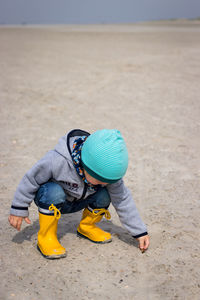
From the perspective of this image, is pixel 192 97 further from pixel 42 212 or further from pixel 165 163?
pixel 42 212

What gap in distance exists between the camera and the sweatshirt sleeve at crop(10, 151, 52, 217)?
1.96 metres

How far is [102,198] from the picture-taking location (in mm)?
2141

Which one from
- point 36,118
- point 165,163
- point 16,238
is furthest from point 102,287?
point 36,118

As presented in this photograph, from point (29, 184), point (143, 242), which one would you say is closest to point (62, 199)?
point (29, 184)

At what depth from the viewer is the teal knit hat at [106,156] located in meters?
1.76

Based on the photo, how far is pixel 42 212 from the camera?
2.03m

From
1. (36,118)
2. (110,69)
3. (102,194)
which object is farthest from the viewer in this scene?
(110,69)

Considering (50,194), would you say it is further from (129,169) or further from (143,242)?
(129,169)

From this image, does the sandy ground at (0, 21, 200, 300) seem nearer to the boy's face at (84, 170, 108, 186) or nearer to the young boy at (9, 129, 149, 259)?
the young boy at (9, 129, 149, 259)

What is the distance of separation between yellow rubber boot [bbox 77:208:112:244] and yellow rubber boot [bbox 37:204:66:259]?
19 centimetres

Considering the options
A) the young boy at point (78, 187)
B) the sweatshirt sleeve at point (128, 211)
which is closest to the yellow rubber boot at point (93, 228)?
the young boy at point (78, 187)

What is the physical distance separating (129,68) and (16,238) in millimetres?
5920

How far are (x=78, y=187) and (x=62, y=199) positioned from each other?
10cm

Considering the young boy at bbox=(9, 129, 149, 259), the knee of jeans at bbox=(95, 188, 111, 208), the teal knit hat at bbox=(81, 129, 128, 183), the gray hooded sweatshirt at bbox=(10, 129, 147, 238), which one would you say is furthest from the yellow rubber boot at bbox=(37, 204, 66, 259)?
the teal knit hat at bbox=(81, 129, 128, 183)
